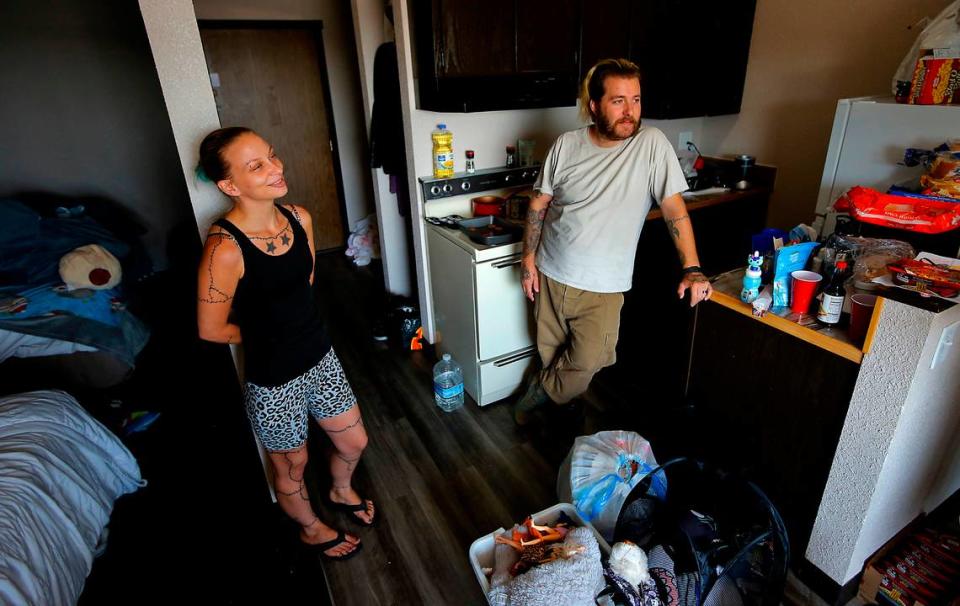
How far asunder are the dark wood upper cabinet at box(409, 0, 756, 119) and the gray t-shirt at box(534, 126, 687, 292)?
60 centimetres

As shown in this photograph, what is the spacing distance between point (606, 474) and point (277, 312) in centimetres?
107

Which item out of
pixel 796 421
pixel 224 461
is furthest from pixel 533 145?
pixel 224 461

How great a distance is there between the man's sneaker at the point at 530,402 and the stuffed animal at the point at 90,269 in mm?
2296

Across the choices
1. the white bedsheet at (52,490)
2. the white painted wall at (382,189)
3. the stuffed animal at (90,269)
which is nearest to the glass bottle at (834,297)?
the white bedsheet at (52,490)

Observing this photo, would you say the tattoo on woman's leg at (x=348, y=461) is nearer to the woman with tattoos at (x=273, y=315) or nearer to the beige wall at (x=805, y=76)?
the woman with tattoos at (x=273, y=315)

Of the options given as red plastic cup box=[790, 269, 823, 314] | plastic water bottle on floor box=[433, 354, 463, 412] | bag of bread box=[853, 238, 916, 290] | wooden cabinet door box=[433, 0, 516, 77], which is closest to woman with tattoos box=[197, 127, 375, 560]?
plastic water bottle on floor box=[433, 354, 463, 412]

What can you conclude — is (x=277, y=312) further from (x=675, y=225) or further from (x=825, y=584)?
(x=825, y=584)

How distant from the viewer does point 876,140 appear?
1808mm

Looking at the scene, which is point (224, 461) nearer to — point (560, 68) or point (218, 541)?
point (218, 541)

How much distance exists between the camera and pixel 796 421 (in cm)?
146

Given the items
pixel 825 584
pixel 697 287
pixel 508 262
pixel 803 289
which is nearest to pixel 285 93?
pixel 508 262

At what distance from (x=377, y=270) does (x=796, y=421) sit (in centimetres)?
339

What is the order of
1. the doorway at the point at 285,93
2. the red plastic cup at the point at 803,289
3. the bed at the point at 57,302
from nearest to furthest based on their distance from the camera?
the red plastic cup at the point at 803,289
the bed at the point at 57,302
the doorway at the point at 285,93

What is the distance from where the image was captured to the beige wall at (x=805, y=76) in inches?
93.6
